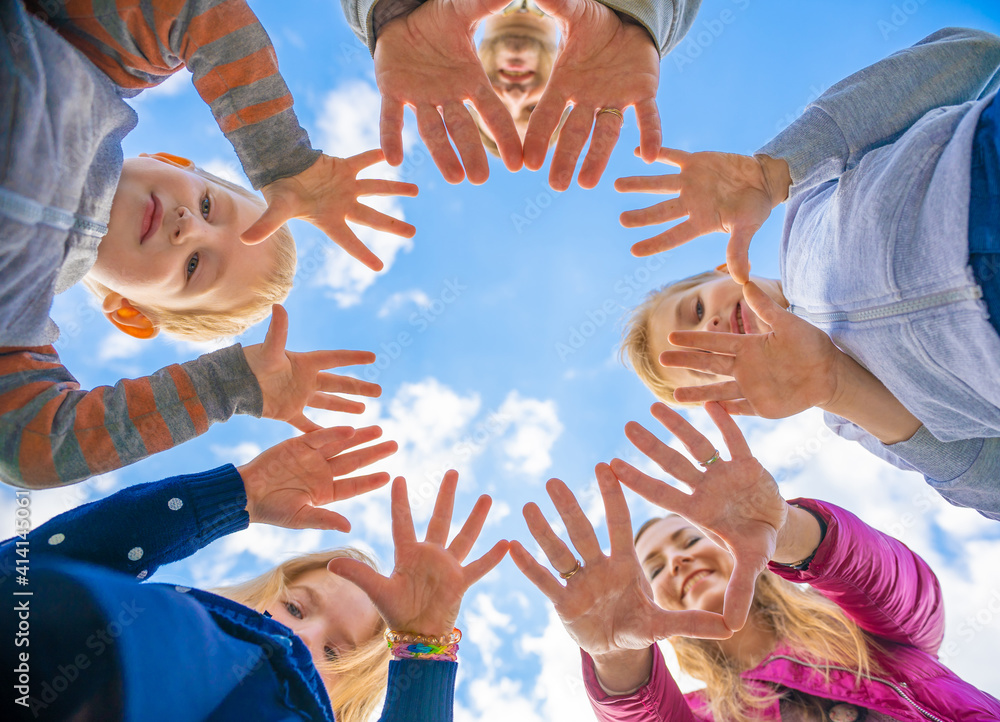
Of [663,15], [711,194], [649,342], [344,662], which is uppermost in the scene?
[663,15]

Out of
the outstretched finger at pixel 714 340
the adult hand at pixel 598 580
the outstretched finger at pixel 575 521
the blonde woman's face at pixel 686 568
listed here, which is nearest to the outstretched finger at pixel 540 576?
Result: the adult hand at pixel 598 580

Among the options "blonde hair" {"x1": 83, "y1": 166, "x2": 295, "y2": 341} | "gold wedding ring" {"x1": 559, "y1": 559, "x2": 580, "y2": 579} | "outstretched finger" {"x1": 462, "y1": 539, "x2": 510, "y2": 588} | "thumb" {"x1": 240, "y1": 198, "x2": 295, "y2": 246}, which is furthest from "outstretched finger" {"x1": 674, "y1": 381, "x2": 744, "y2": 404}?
"blonde hair" {"x1": 83, "y1": 166, "x2": 295, "y2": 341}

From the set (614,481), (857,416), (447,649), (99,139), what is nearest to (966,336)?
(857,416)

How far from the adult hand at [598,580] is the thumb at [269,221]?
3.87 ft

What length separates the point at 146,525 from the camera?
62.2 inches

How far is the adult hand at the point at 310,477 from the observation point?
6.04ft

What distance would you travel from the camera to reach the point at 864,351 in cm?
161

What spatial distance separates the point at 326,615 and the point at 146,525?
934 mm

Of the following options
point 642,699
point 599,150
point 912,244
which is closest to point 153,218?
point 599,150

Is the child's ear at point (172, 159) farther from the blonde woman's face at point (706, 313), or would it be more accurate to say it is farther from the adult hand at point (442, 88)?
the blonde woman's face at point (706, 313)

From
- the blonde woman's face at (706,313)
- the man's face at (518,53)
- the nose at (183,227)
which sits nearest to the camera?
the nose at (183,227)

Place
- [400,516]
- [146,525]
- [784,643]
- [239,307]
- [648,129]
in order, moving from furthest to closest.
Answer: [784,643]
[239,307]
[400,516]
[648,129]
[146,525]

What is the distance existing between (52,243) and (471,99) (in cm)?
124

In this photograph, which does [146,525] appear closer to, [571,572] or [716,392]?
[571,572]
